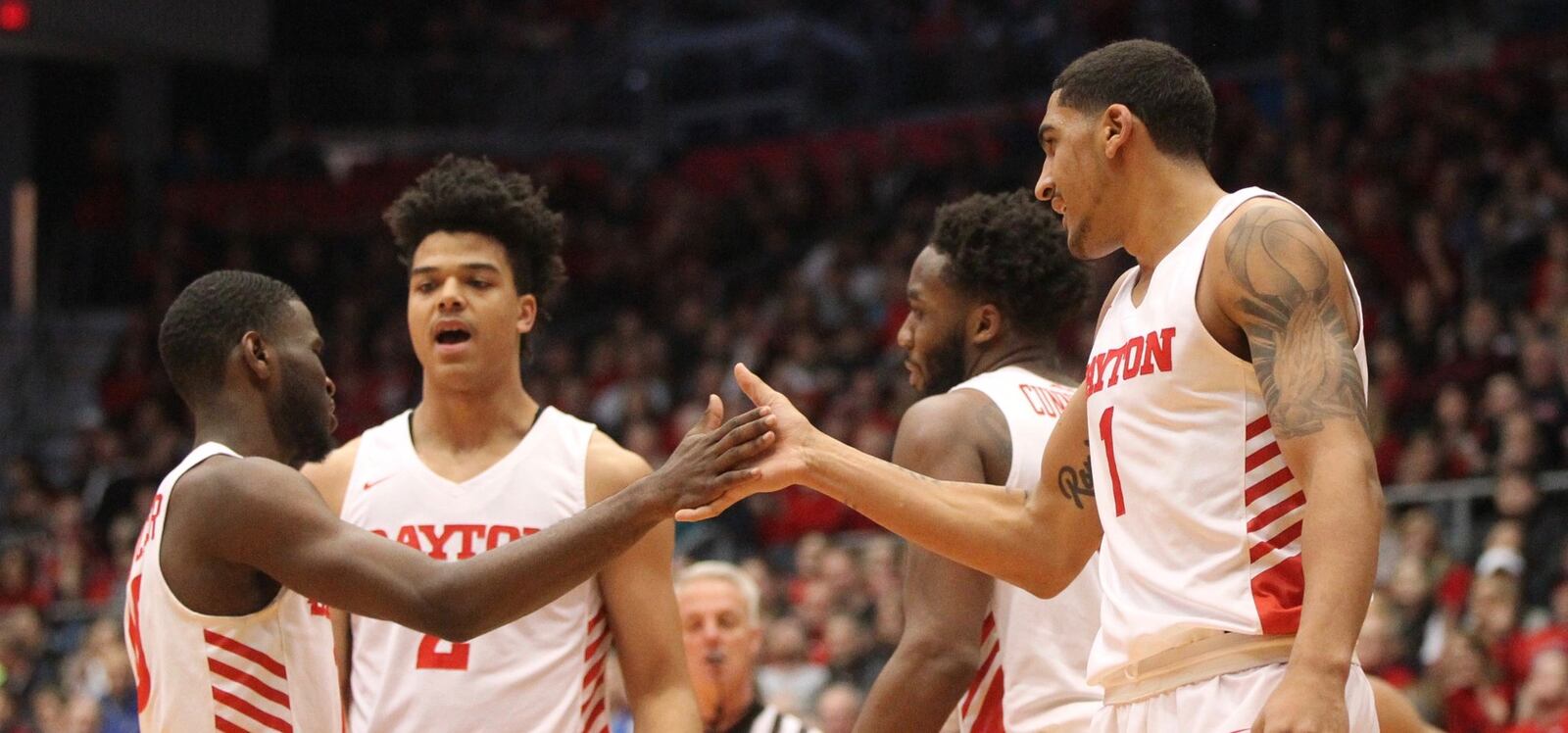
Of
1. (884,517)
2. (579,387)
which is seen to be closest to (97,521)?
(579,387)

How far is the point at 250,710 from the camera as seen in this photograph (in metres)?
4.44

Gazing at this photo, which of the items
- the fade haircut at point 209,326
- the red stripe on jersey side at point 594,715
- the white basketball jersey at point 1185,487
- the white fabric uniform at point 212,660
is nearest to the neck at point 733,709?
the red stripe on jersey side at point 594,715

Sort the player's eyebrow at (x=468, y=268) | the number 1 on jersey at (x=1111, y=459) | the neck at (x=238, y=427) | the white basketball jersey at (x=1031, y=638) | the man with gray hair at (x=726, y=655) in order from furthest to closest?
the man with gray hair at (x=726, y=655)
the player's eyebrow at (x=468, y=268)
the white basketball jersey at (x=1031, y=638)
the neck at (x=238, y=427)
the number 1 on jersey at (x=1111, y=459)

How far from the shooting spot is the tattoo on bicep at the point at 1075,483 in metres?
4.52

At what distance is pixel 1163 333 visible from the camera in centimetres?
390

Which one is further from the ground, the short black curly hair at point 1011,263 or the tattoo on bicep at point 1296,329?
the short black curly hair at point 1011,263

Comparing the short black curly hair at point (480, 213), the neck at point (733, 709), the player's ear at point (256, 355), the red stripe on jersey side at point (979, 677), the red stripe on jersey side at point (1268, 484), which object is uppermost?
the short black curly hair at point (480, 213)

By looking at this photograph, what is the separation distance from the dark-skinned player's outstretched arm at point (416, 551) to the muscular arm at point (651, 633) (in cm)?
56

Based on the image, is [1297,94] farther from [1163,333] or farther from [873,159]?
[1163,333]

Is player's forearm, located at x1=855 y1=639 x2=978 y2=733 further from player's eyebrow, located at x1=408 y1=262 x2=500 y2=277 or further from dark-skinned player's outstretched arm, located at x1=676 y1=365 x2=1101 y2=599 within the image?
player's eyebrow, located at x1=408 y1=262 x2=500 y2=277

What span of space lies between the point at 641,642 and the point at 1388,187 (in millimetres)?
10664

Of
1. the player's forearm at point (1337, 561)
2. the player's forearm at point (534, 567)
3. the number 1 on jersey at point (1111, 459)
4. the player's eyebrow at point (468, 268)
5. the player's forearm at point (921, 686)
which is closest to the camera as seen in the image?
the player's forearm at point (1337, 561)

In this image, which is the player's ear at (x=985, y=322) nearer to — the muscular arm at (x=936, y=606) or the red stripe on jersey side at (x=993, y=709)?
the muscular arm at (x=936, y=606)

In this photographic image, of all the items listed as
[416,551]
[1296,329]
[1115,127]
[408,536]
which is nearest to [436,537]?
[408,536]
